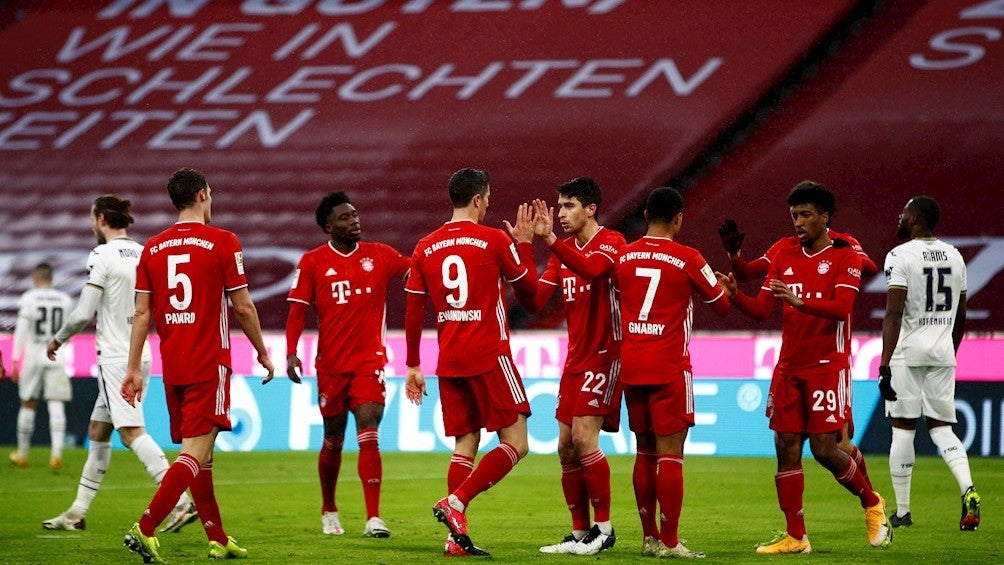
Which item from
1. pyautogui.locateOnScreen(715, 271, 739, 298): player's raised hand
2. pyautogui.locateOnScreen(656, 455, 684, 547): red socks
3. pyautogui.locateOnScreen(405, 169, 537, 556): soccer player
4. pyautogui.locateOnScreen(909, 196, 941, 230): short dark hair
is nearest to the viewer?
pyautogui.locateOnScreen(656, 455, 684, 547): red socks

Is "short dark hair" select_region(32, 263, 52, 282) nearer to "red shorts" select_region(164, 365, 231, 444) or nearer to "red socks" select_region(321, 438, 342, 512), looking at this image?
"red socks" select_region(321, 438, 342, 512)

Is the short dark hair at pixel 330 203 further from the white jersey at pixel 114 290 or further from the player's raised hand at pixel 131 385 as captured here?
the player's raised hand at pixel 131 385

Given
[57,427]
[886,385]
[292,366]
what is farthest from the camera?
[57,427]

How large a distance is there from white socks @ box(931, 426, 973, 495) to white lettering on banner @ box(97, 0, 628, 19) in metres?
14.6

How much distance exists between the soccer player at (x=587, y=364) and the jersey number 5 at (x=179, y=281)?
6.06 ft

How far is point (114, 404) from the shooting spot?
30.4 feet

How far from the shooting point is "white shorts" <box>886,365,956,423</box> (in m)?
9.61

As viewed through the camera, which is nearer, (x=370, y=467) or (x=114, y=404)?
(x=370, y=467)

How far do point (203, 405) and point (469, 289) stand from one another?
5.08 feet

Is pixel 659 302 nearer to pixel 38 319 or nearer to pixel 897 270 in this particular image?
pixel 897 270

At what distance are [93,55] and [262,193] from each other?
4729 mm

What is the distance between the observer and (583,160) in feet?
71.3

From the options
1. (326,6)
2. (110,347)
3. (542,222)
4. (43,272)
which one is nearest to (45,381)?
(43,272)

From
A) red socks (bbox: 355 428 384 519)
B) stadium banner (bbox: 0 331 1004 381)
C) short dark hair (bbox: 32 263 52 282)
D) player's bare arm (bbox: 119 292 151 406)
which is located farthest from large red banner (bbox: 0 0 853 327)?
player's bare arm (bbox: 119 292 151 406)
